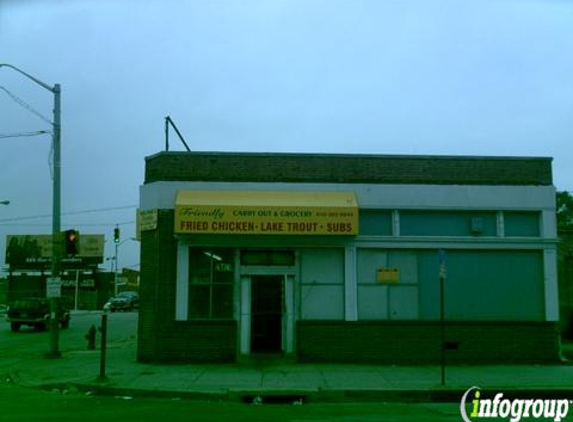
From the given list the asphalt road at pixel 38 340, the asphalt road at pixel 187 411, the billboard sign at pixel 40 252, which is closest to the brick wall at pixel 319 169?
the asphalt road at pixel 38 340

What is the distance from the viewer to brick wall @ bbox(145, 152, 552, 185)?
64.1ft

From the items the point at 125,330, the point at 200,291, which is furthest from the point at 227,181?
the point at 125,330

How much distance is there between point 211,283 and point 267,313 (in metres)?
1.67

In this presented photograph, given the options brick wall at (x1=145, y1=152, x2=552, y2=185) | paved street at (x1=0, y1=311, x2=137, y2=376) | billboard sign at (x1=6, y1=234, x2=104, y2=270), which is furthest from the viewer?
billboard sign at (x1=6, y1=234, x2=104, y2=270)

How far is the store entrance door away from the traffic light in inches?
227

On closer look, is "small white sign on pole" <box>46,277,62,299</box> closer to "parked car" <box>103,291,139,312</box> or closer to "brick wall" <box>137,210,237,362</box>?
"brick wall" <box>137,210,237,362</box>

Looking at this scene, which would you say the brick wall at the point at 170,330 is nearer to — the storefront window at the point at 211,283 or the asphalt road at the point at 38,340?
the storefront window at the point at 211,283

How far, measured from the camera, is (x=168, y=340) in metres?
18.9

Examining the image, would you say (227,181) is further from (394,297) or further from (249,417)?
(249,417)

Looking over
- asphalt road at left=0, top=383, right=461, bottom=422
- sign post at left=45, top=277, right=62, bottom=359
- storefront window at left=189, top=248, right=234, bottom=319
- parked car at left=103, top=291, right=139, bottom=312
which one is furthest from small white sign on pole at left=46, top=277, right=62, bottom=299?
parked car at left=103, top=291, right=139, bottom=312

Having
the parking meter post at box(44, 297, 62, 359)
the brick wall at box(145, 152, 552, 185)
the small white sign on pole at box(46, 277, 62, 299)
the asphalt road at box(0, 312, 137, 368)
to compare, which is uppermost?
the brick wall at box(145, 152, 552, 185)

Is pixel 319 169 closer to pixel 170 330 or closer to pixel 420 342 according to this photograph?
pixel 420 342

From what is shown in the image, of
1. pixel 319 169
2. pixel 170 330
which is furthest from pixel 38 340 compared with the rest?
pixel 319 169

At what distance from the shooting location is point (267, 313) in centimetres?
1942
